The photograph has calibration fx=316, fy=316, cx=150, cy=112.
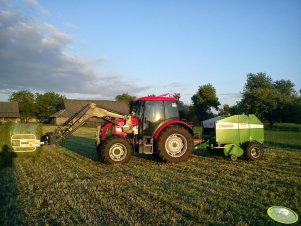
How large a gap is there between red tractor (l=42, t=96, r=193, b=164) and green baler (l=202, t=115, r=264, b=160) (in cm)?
118

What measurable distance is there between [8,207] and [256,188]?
499 centimetres

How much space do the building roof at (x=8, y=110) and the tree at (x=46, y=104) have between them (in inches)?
592

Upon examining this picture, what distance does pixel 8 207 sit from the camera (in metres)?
5.57

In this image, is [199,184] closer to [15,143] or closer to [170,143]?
[170,143]

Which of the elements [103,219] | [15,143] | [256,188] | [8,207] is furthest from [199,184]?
[15,143]

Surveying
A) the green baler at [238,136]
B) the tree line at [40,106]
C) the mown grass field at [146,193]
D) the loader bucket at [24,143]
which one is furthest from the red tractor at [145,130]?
the tree line at [40,106]

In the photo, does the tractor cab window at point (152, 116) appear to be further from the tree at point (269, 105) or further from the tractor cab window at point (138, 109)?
the tree at point (269, 105)

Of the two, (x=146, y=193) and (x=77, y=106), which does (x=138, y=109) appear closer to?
(x=146, y=193)

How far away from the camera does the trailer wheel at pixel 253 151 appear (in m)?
10.9

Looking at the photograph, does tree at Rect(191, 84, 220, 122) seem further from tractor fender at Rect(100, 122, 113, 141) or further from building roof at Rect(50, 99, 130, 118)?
tractor fender at Rect(100, 122, 113, 141)

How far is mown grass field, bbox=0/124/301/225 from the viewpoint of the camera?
5.05 metres

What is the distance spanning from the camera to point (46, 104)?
94312 millimetres

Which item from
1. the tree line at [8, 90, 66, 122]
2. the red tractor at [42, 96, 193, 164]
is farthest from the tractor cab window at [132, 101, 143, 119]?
the tree line at [8, 90, 66, 122]

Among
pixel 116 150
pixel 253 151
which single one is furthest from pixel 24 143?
pixel 253 151
